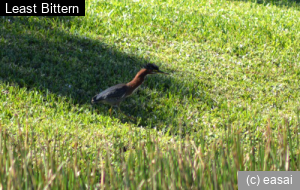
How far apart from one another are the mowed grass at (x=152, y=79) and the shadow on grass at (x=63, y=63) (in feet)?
0.07

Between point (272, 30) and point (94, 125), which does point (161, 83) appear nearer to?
point (94, 125)

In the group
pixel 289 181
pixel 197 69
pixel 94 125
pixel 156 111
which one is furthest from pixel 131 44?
pixel 289 181

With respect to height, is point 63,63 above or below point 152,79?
above

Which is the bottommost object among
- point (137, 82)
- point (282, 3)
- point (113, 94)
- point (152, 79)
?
point (152, 79)

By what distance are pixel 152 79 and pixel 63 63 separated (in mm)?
1615

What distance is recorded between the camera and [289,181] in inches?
118

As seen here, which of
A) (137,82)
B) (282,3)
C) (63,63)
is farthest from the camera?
(282,3)

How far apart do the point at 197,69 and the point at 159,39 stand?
1.32 meters

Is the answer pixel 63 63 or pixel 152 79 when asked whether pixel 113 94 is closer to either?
pixel 152 79

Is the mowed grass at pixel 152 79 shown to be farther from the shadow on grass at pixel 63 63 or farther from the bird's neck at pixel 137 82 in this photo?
the bird's neck at pixel 137 82

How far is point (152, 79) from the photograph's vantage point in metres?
7.35

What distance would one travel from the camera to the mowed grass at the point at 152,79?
17.4ft

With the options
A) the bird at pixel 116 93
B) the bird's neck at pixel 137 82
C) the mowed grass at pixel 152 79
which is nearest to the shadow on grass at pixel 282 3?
the mowed grass at pixel 152 79

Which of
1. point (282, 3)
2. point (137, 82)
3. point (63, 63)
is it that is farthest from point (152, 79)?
point (282, 3)
